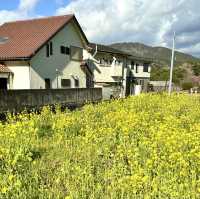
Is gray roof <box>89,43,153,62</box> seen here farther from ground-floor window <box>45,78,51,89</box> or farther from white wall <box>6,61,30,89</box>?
white wall <box>6,61,30,89</box>

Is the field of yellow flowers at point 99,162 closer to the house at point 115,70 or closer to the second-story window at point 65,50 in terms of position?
the house at point 115,70

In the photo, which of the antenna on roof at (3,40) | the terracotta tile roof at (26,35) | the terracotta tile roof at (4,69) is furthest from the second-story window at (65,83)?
the antenna on roof at (3,40)

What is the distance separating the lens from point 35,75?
26.6 metres

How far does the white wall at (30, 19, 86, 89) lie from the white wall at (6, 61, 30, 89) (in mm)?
414

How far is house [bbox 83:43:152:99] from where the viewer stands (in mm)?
35503

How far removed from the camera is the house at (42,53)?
2612cm

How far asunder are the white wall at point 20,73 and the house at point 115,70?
632cm

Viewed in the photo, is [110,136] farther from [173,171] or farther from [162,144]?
[173,171]

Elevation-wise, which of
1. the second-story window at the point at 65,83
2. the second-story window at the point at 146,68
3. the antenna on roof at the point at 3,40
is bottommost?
the second-story window at the point at 65,83

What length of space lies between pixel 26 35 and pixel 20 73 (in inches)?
161

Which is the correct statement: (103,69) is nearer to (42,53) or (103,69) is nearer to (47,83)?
(47,83)

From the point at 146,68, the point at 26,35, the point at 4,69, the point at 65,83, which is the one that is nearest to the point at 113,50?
the point at 146,68

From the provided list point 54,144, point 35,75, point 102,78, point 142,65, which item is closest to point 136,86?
point 142,65

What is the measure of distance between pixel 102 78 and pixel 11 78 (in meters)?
12.8
